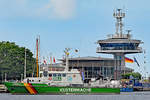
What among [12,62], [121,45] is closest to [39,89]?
Result: [12,62]

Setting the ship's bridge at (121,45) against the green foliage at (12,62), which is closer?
the green foliage at (12,62)

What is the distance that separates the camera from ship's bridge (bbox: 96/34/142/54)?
477 ft

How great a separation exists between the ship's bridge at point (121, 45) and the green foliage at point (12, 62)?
1299 inches

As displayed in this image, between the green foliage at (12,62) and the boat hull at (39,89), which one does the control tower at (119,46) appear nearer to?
the green foliage at (12,62)

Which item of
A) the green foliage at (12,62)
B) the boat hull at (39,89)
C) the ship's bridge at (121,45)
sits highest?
the ship's bridge at (121,45)

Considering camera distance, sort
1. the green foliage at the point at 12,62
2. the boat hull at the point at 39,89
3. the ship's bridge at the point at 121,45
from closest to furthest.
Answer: the boat hull at the point at 39,89 → the green foliage at the point at 12,62 → the ship's bridge at the point at 121,45

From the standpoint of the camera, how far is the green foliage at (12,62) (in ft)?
381

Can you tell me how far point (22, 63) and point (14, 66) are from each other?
9.79 feet

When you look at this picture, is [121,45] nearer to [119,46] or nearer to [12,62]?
[119,46]

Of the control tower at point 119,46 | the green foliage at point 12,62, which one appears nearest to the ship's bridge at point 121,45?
the control tower at point 119,46

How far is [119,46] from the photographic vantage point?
146500 mm

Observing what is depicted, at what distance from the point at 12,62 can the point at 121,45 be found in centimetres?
4366

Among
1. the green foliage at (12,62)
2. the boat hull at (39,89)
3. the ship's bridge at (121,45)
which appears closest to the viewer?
the boat hull at (39,89)

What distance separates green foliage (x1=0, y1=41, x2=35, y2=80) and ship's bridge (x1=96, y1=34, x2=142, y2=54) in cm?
3298
